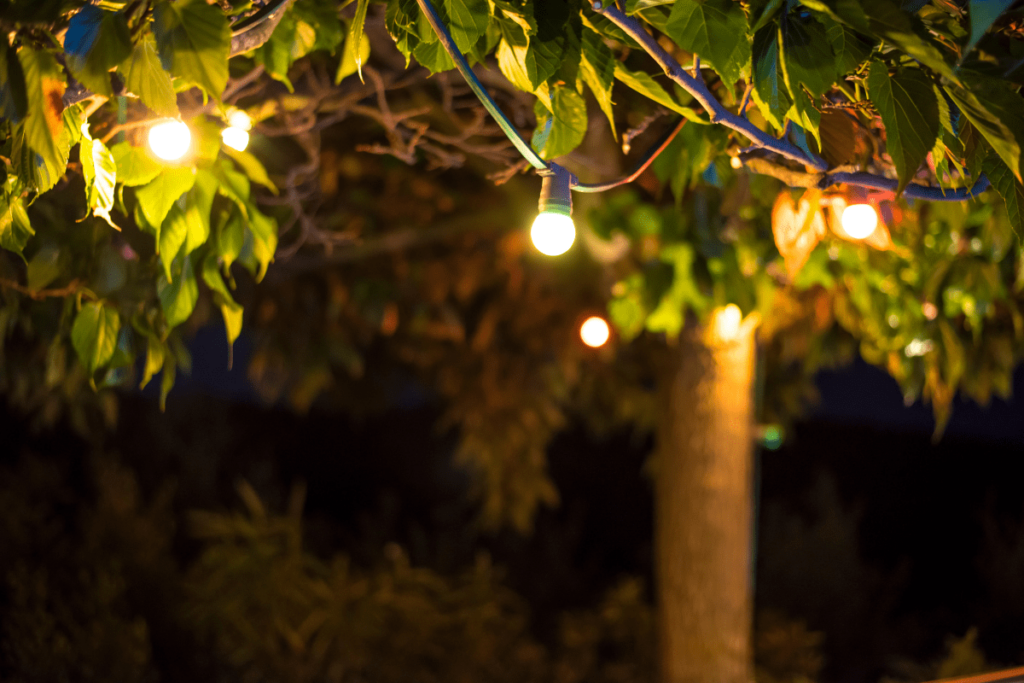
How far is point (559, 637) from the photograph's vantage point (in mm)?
5605

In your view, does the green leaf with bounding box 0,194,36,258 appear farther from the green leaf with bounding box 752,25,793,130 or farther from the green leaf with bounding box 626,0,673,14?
the green leaf with bounding box 752,25,793,130

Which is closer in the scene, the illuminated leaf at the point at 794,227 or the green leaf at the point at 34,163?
the green leaf at the point at 34,163

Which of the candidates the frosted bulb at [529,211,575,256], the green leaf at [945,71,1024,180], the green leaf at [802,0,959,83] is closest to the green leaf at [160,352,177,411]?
the frosted bulb at [529,211,575,256]

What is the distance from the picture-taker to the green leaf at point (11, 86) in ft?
3.41

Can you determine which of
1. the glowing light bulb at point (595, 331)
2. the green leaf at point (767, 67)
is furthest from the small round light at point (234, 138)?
the glowing light bulb at point (595, 331)

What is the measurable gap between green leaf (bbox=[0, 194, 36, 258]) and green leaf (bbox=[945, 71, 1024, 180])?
1.66m

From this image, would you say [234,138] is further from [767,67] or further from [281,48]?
[767,67]

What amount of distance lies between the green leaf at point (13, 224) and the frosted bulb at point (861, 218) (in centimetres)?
201

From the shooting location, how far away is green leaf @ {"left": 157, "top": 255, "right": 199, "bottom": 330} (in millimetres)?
1597

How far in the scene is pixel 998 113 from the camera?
1037 millimetres

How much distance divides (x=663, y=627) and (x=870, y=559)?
4685 millimetres

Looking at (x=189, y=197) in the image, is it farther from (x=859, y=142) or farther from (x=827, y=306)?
(x=827, y=306)

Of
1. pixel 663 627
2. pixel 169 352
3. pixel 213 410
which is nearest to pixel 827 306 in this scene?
pixel 663 627

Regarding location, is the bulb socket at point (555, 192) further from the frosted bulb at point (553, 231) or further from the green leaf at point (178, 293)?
the green leaf at point (178, 293)
